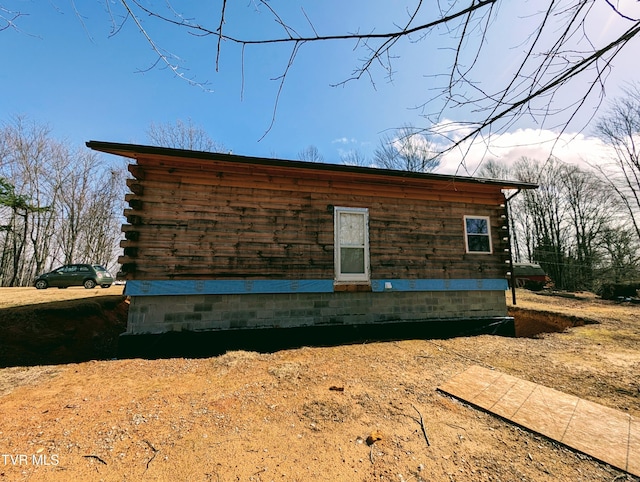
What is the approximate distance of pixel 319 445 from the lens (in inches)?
95.4

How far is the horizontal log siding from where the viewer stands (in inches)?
219

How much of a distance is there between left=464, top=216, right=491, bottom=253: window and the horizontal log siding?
19 centimetres

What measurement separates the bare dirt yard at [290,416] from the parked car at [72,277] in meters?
11.1

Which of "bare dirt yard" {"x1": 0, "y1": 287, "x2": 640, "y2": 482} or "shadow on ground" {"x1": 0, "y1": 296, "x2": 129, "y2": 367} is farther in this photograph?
"shadow on ground" {"x1": 0, "y1": 296, "x2": 129, "y2": 367}

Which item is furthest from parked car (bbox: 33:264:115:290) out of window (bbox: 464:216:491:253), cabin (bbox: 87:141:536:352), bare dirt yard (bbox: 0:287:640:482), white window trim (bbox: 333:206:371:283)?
window (bbox: 464:216:491:253)

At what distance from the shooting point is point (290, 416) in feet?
9.57

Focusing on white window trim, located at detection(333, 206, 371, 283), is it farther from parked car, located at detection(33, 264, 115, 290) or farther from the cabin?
parked car, located at detection(33, 264, 115, 290)

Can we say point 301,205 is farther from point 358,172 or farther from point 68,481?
point 68,481

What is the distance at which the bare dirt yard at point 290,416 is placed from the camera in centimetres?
214

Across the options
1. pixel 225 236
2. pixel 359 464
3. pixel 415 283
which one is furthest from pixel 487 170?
pixel 359 464

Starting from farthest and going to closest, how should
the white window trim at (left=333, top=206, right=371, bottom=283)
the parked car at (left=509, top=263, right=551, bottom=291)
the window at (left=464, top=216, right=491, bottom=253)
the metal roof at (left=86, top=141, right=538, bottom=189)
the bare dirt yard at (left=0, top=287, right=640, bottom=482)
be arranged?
the parked car at (left=509, top=263, right=551, bottom=291) < the window at (left=464, top=216, right=491, bottom=253) < the white window trim at (left=333, top=206, right=371, bottom=283) < the metal roof at (left=86, top=141, right=538, bottom=189) < the bare dirt yard at (left=0, top=287, right=640, bottom=482)

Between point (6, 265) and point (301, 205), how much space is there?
111ft

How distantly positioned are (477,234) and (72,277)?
2016 centimetres

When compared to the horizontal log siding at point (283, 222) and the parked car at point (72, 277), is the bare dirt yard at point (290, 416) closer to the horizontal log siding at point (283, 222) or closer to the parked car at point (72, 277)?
the horizontal log siding at point (283, 222)
